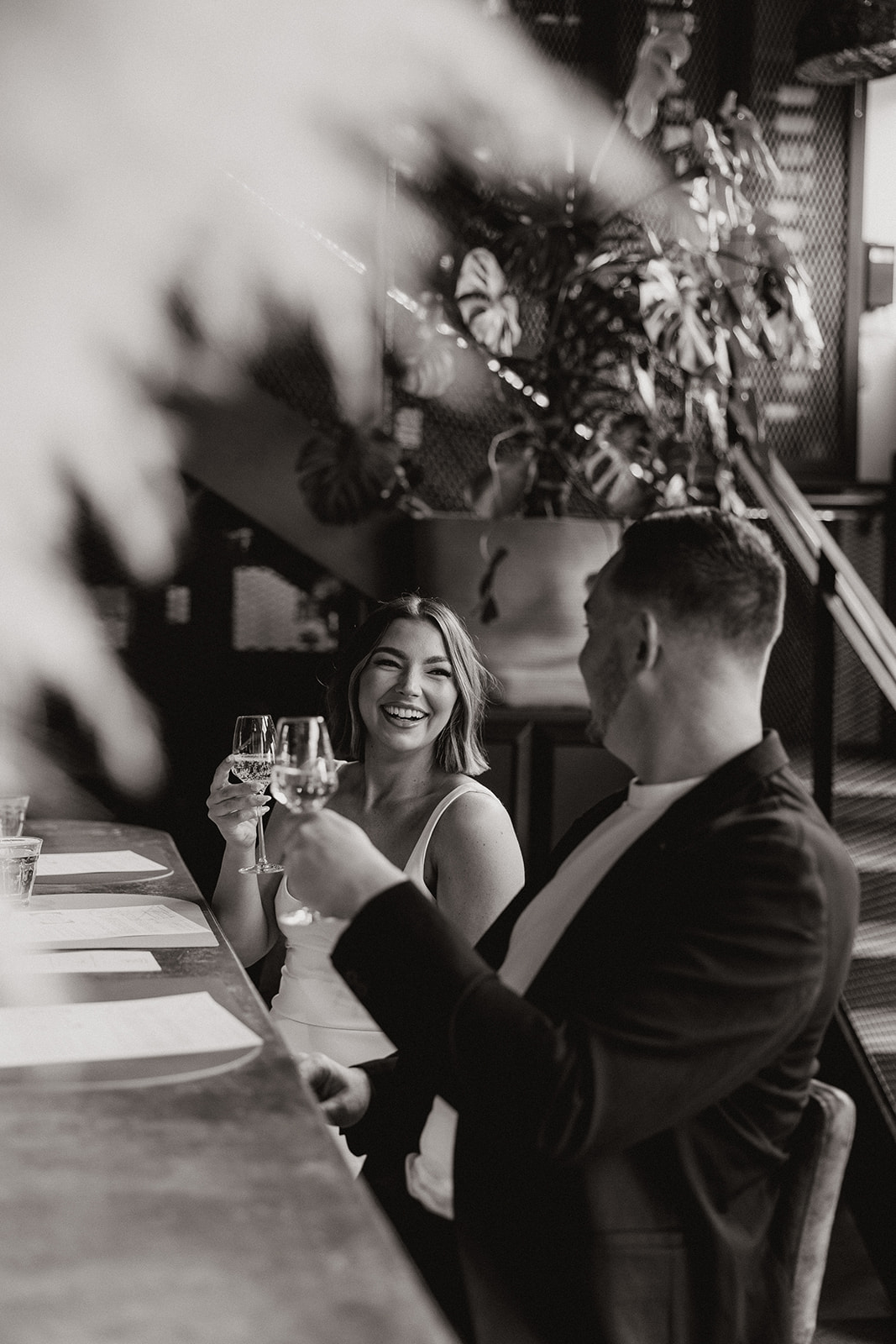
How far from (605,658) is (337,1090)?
2.17ft

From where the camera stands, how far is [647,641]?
1398mm

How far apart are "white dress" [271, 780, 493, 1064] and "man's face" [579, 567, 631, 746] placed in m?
0.76

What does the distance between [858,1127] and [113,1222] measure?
8.53 feet

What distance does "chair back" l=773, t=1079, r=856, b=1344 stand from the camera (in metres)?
1.34

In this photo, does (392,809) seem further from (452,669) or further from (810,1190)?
(810,1190)

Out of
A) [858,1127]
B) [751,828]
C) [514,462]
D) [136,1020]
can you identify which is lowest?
[858,1127]

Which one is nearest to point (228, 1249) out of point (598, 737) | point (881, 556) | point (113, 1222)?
point (113, 1222)

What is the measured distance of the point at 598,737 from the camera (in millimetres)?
1526

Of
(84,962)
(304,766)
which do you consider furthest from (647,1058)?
(84,962)

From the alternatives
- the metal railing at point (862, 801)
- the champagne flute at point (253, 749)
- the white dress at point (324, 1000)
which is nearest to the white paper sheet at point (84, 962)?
the white dress at point (324, 1000)

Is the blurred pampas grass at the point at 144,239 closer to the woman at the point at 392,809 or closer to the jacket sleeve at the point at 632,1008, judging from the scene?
the woman at the point at 392,809

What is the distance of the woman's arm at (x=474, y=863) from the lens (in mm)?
2170

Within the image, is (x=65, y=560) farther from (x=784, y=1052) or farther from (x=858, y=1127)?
(x=784, y=1052)

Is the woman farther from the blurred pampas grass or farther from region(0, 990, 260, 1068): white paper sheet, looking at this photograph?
the blurred pampas grass
